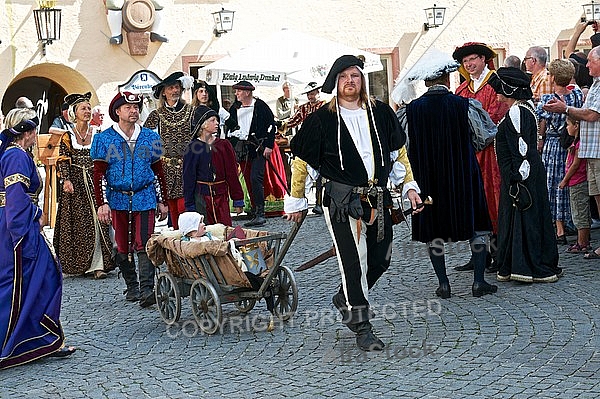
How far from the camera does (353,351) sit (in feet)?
21.6

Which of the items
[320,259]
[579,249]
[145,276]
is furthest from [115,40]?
[579,249]

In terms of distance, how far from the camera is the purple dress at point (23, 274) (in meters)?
6.75

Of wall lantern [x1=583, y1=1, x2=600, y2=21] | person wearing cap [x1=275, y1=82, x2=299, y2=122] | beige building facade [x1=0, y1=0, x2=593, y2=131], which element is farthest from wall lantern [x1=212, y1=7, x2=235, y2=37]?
wall lantern [x1=583, y1=1, x2=600, y2=21]

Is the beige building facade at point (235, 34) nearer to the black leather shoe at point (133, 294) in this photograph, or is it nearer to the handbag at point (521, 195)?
the black leather shoe at point (133, 294)

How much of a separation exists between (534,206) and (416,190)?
1.86 m

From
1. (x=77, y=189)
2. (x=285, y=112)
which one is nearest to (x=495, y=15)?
(x=285, y=112)

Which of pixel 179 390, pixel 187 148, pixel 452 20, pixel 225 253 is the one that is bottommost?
pixel 179 390

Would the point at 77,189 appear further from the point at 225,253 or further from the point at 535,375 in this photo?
the point at 535,375

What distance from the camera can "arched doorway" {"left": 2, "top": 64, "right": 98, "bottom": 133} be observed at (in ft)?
59.6

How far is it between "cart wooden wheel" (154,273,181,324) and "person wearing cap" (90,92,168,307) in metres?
0.72

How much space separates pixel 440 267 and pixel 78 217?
13.9 feet

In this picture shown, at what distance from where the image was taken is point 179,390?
6.02 meters

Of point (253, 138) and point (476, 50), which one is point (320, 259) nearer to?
point (476, 50)

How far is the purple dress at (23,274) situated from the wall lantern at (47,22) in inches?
437
